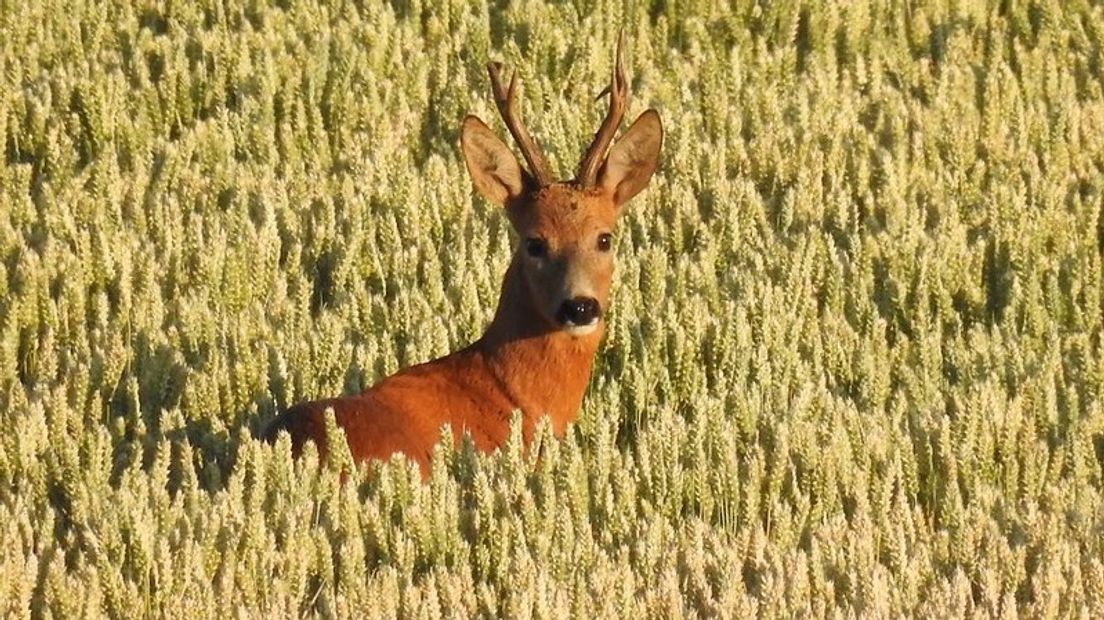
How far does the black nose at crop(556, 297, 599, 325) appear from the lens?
9273 millimetres

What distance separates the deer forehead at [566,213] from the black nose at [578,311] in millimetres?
328

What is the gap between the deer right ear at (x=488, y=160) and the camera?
9.73 metres

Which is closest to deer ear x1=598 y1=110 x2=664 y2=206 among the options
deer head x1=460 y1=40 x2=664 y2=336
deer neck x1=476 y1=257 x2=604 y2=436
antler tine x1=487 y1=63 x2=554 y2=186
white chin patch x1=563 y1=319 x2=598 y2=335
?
deer head x1=460 y1=40 x2=664 y2=336

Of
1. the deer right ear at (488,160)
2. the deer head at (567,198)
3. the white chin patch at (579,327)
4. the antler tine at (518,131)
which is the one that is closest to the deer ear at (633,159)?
the deer head at (567,198)

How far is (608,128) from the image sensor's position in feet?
31.5

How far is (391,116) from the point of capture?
13.2 metres

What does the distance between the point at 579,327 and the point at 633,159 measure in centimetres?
86

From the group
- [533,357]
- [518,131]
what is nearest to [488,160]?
[518,131]

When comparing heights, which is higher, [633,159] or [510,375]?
[633,159]

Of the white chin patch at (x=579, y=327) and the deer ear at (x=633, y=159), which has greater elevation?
the deer ear at (x=633, y=159)

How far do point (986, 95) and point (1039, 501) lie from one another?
491cm

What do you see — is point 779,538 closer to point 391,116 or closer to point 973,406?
point 973,406

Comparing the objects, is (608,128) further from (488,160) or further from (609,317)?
(609,317)

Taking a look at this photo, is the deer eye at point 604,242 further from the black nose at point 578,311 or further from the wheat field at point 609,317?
the wheat field at point 609,317
